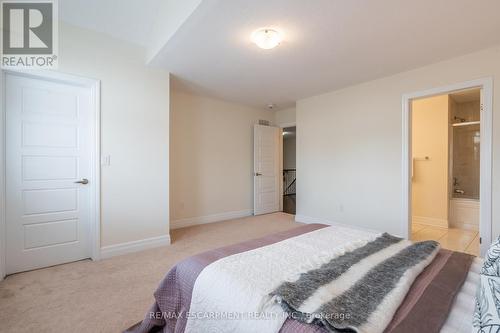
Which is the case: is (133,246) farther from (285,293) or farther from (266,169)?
(266,169)

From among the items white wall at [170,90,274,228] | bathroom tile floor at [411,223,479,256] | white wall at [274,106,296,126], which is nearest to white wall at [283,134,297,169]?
white wall at [274,106,296,126]

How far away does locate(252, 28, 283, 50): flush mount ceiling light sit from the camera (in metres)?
2.26

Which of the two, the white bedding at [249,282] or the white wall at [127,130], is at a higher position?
the white wall at [127,130]

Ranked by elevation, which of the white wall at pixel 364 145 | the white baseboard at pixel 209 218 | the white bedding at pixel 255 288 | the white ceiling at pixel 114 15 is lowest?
the white baseboard at pixel 209 218

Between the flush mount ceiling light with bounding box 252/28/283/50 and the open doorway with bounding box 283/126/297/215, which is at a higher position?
A: the flush mount ceiling light with bounding box 252/28/283/50

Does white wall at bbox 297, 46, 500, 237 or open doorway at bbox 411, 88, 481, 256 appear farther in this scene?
open doorway at bbox 411, 88, 481, 256

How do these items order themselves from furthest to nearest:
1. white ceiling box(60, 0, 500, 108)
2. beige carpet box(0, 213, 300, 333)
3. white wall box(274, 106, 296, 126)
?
1. white wall box(274, 106, 296, 126)
2. white ceiling box(60, 0, 500, 108)
3. beige carpet box(0, 213, 300, 333)

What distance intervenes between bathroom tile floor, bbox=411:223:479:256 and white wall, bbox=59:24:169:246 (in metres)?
3.93

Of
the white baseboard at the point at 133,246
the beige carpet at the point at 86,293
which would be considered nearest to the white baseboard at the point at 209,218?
the white baseboard at the point at 133,246

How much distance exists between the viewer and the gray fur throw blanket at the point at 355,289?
2.70ft

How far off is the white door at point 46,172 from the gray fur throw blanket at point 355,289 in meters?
2.85

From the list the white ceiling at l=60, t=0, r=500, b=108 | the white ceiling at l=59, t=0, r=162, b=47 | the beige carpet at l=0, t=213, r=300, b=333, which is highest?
the white ceiling at l=59, t=0, r=162, b=47

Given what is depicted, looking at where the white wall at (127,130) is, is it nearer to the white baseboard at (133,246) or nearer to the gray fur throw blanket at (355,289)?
the white baseboard at (133,246)

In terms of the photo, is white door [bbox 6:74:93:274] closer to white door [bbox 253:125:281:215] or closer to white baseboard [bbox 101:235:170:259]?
white baseboard [bbox 101:235:170:259]
